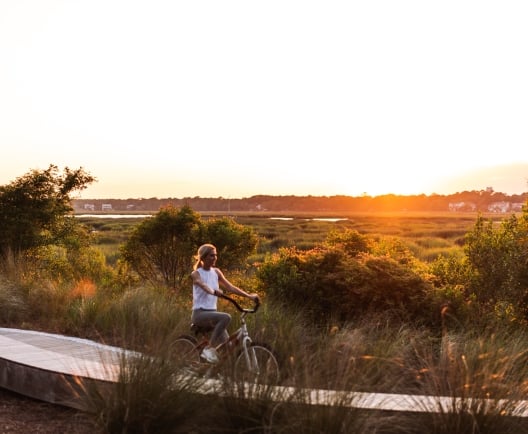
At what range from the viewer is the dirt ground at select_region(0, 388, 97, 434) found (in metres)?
5.54

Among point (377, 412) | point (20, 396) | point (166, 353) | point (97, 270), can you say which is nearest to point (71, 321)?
point (20, 396)

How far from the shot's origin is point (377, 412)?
4898 millimetres

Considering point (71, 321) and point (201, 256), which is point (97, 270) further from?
point (201, 256)

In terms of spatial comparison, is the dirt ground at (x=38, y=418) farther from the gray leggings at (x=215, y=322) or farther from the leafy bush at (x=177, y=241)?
the leafy bush at (x=177, y=241)

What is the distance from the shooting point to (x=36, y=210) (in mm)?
18281

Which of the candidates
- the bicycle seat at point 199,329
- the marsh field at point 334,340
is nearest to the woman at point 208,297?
the bicycle seat at point 199,329

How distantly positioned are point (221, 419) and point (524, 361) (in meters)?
4.65

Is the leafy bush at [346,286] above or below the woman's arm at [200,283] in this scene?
below

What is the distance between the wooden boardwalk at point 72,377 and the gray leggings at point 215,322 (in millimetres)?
1033

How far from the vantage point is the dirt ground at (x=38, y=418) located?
554 centimetres

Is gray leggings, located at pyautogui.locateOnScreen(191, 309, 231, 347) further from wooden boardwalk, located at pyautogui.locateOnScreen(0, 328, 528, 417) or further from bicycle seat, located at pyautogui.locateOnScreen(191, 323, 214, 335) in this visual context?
wooden boardwalk, located at pyautogui.locateOnScreen(0, 328, 528, 417)

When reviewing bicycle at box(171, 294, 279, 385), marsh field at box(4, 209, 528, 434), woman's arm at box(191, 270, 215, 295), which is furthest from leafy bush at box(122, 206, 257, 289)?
woman's arm at box(191, 270, 215, 295)

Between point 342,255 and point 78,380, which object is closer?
→ point 78,380

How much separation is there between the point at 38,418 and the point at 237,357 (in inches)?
79.8
